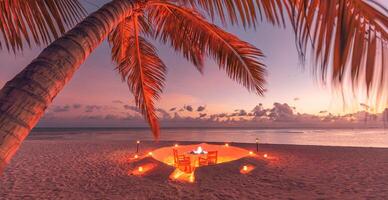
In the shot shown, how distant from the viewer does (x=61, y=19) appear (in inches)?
85.1

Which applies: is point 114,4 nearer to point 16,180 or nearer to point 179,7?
point 179,7

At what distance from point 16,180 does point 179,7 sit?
8112 millimetres

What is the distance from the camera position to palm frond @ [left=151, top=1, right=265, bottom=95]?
13.0 ft

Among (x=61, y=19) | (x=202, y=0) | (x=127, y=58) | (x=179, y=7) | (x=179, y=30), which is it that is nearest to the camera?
(x=61, y=19)

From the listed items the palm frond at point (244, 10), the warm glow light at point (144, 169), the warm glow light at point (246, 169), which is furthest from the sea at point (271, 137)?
the palm frond at point (244, 10)

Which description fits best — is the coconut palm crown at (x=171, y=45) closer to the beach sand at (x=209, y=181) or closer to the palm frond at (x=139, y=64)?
the palm frond at (x=139, y=64)

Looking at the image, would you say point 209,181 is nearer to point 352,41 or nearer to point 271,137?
point 352,41

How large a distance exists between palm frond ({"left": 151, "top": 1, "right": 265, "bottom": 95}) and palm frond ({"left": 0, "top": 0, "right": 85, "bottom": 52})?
1895 millimetres

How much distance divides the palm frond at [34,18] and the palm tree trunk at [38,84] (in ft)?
0.97

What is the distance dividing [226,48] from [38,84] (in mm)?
3018

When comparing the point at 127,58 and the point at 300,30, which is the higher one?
the point at 127,58

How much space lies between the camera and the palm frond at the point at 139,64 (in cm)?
464

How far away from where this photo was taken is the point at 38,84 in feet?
4.84

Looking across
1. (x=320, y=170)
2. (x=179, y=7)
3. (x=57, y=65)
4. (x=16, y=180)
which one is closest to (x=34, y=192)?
(x=16, y=180)
